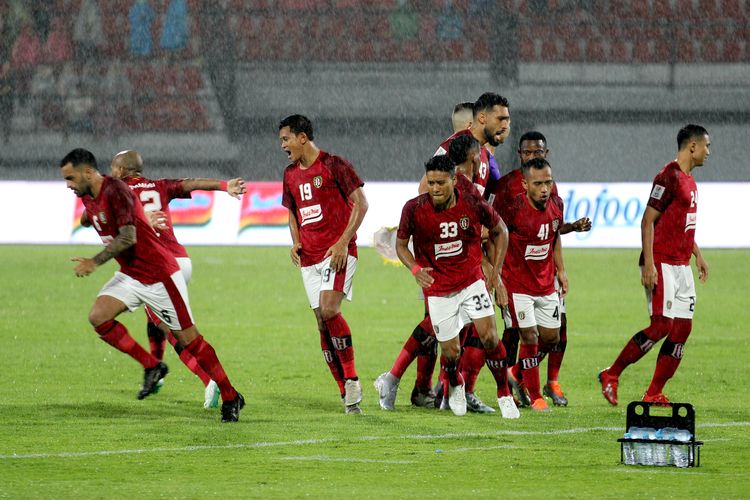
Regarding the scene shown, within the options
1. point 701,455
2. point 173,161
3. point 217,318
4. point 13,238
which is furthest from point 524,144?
point 173,161

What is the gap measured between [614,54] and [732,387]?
24.4m

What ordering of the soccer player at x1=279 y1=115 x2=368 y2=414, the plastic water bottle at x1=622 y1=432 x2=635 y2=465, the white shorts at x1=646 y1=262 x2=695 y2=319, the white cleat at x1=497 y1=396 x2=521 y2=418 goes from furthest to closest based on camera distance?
the white shorts at x1=646 y1=262 x2=695 y2=319 < the soccer player at x1=279 y1=115 x2=368 y2=414 < the white cleat at x1=497 y1=396 x2=521 y2=418 < the plastic water bottle at x1=622 y1=432 x2=635 y2=465

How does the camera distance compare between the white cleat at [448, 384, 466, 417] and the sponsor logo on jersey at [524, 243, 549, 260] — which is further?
the sponsor logo on jersey at [524, 243, 549, 260]

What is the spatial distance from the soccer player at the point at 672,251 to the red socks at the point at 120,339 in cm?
310

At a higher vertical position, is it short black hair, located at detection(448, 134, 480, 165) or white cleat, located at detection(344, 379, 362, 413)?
short black hair, located at detection(448, 134, 480, 165)

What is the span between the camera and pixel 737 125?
30516mm

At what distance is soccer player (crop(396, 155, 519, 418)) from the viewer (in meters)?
8.07

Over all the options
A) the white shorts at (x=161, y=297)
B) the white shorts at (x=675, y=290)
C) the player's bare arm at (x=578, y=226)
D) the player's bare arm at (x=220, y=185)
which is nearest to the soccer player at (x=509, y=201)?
the player's bare arm at (x=578, y=226)

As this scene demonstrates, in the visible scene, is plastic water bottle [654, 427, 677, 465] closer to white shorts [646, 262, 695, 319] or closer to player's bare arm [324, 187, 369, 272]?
white shorts [646, 262, 695, 319]

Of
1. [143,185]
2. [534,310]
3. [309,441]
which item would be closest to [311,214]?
[143,185]

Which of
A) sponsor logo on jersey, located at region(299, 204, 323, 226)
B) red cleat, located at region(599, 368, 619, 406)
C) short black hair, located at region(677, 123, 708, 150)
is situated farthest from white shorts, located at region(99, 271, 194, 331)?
short black hair, located at region(677, 123, 708, 150)

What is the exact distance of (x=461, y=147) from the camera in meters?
8.42

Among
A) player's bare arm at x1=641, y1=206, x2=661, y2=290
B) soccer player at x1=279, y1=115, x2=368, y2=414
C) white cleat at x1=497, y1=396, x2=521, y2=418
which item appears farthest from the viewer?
player's bare arm at x1=641, y1=206, x2=661, y2=290

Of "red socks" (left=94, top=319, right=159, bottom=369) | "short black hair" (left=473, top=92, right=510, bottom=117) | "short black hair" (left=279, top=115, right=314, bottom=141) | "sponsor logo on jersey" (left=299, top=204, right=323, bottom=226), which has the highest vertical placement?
"short black hair" (left=473, top=92, right=510, bottom=117)
